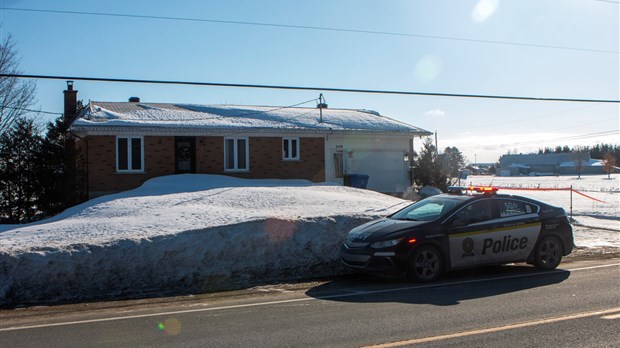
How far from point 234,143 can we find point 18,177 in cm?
814

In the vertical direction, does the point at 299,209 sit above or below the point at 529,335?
above

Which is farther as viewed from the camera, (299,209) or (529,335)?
(299,209)

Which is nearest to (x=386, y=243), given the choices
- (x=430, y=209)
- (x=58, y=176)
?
(x=430, y=209)

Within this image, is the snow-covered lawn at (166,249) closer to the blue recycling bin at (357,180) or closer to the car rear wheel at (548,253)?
the car rear wheel at (548,253)

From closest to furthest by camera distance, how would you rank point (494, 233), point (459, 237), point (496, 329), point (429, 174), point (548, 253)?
point (496, 329) → point (459, 237) → point (494, 233) → point (548, 253) → point (429, 174)

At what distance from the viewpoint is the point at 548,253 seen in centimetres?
1036

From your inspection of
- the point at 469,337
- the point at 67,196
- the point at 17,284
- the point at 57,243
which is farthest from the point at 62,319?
the point at 67,196

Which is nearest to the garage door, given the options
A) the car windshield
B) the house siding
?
the house siding

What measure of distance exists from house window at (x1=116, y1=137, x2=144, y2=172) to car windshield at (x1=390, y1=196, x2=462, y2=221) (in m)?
13.8

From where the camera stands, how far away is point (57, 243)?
9.70 m

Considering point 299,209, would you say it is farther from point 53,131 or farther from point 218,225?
point 53,131

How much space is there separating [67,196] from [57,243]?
10.6 metres

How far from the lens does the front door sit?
22.2 meters

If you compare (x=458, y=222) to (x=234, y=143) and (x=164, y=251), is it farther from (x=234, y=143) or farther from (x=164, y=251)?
(x=234, y=143)
